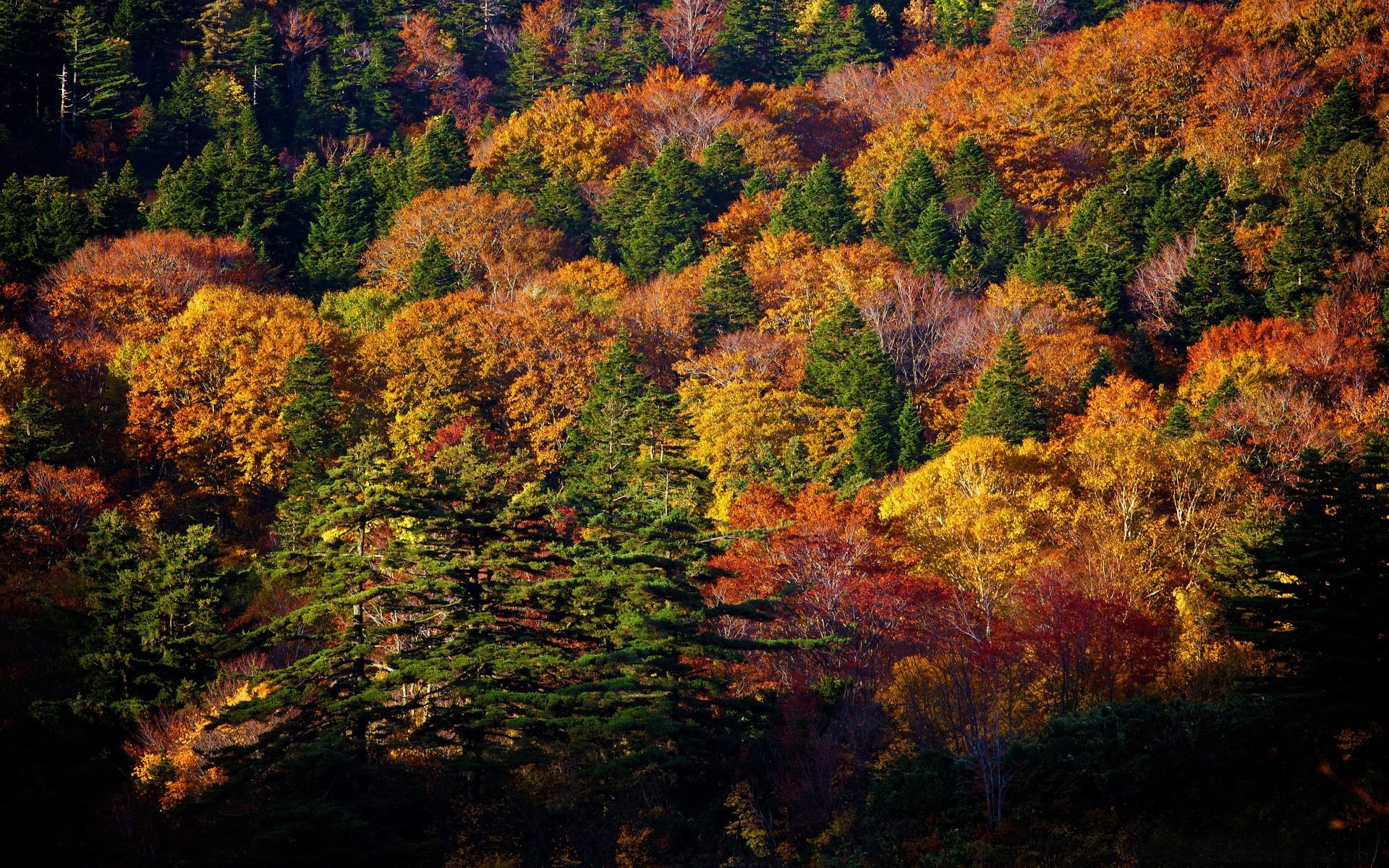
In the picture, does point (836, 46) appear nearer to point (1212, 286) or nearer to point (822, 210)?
point (822, 210)

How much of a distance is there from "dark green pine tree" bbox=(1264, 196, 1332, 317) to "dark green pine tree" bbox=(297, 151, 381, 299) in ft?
152

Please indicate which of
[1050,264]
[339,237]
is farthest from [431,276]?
[1050,264]

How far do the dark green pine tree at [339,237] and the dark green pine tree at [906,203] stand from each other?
93.8ft

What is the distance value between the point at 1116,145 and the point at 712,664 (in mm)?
53746

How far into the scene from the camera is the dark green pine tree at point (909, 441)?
2217 inches

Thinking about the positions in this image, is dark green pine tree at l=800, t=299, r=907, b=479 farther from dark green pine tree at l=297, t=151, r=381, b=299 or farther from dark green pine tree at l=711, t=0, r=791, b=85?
dark green pine tree at l=711, t=0, r=791, b=85

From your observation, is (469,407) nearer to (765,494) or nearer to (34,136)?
(765,494)

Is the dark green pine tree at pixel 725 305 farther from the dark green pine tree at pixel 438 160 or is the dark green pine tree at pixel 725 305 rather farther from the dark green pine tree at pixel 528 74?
the dark green pine tree at pixel 528 74

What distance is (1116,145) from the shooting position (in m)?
79.8

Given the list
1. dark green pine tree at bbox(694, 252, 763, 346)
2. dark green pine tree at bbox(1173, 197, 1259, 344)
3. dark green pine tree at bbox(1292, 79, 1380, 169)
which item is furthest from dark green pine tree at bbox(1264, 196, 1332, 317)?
dark green pine tree at bbox(694, 252, 763, 346)

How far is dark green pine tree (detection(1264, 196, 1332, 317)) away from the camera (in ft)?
192

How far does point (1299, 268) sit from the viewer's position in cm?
5909

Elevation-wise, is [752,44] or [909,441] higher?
[752,44]

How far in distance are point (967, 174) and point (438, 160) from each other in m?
30.7
